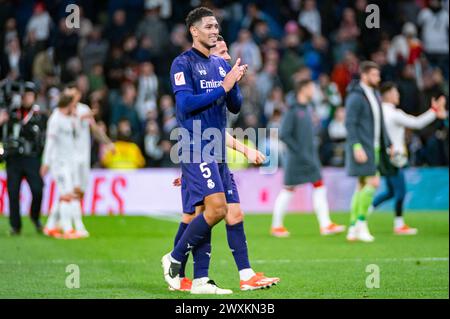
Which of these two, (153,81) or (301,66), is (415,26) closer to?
(301,66)

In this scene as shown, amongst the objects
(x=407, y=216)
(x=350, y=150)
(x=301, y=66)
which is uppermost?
(x=301, y=66)

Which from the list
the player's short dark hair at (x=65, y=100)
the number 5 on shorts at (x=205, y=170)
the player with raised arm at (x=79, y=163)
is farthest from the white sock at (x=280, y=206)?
the number 5 on shorts at (x=205, y=170)

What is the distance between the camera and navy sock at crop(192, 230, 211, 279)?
10.3m

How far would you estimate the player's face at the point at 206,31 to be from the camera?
33.3ft

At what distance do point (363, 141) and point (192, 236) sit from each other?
6626mm

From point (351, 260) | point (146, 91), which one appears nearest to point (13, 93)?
point (146, 91)

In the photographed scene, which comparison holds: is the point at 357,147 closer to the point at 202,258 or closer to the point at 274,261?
the point at 274,261

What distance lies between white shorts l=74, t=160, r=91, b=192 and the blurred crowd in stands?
5.42 meters

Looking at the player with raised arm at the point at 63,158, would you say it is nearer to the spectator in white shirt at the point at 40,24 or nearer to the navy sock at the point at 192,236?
the navy sock at the point at 192,236

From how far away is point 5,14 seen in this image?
26.5 metres

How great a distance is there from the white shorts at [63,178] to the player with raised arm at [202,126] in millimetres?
7109
